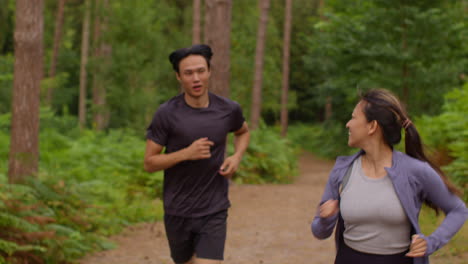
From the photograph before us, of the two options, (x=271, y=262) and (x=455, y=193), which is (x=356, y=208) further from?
(x=271, y=262)

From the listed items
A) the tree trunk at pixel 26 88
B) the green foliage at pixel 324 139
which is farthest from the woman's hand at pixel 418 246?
the green foliage at pixel 324 139

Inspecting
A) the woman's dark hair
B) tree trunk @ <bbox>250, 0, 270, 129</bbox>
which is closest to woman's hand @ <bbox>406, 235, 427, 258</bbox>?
the woman's dark hair

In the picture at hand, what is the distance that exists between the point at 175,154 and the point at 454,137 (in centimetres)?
986

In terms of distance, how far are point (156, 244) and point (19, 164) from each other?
244cm

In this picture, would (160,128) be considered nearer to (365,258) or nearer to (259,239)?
(365,258)

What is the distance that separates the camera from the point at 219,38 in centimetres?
1301

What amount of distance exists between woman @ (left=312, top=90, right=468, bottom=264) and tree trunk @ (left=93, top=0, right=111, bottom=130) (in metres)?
25.1

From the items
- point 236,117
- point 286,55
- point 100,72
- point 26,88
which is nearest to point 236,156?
point 236,117

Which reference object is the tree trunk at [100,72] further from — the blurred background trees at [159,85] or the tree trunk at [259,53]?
the tree trunk at [259,53]

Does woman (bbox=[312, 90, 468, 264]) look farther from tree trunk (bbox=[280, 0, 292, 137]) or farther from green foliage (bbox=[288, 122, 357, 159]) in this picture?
tree trunk (bbox=[280, 0, 292, 137])

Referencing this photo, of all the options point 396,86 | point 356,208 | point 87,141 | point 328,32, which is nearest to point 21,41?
point 356,208

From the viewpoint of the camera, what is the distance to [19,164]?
8062 millimetres

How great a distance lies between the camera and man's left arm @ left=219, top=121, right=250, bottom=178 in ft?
14.8

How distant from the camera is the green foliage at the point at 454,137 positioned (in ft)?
34.6
